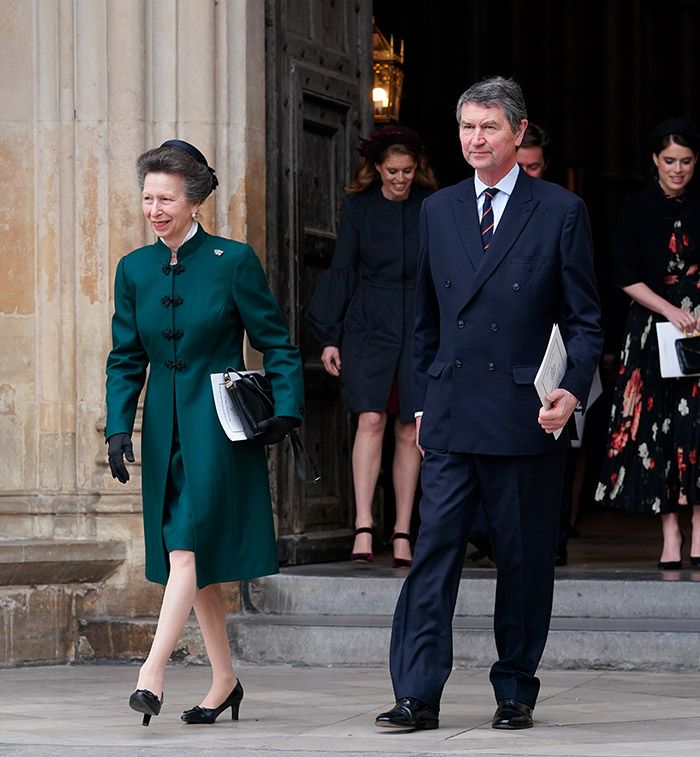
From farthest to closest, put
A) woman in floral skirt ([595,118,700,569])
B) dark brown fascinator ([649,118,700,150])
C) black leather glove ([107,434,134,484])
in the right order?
woman in floral skirt ([595,118,700,569]), dark brown fascinator ([649,118,700,150]), black leather glove ([107,434,134,484])

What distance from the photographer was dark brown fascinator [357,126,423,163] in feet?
29.0

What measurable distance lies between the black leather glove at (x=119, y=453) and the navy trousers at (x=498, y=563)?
94cm

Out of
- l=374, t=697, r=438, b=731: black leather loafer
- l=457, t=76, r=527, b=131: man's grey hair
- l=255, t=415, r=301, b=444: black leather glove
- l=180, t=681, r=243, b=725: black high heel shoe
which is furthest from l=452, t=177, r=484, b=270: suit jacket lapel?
l=180, t=681, r=243, b=725: black high heel shoe

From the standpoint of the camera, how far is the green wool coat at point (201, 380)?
20.4ft

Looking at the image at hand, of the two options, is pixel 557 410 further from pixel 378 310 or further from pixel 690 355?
pixel 378 310

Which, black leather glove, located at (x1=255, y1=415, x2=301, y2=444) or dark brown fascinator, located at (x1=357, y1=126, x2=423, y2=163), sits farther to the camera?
dark brown fascinator, located at (x1=357, y1=126, x2=423, y2=163)

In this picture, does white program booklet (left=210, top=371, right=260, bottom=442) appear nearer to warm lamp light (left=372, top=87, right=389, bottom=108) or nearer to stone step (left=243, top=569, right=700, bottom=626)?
stone step (left=243, top=569, right=700, bottom=626)

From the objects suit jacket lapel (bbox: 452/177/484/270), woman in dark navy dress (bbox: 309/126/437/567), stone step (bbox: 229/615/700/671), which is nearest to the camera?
suit jacket lapel (bbox: 452/177/484/270)

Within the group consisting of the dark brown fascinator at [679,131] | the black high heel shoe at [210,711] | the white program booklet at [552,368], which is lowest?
the black high heel shoe at [210,711]

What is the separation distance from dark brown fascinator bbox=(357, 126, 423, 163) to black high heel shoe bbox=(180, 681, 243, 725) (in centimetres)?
324

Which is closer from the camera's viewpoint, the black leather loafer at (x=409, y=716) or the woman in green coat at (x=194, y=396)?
the black leather loafer at (x=409, y=716)

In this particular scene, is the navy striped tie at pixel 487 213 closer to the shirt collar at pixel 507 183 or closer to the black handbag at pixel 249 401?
the shirt collar at pixel 507 183

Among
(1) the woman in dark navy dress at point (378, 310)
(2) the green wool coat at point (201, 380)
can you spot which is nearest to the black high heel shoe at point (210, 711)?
(2) the green wool coat at point (201, 380)

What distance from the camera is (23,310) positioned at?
838 centimetres
